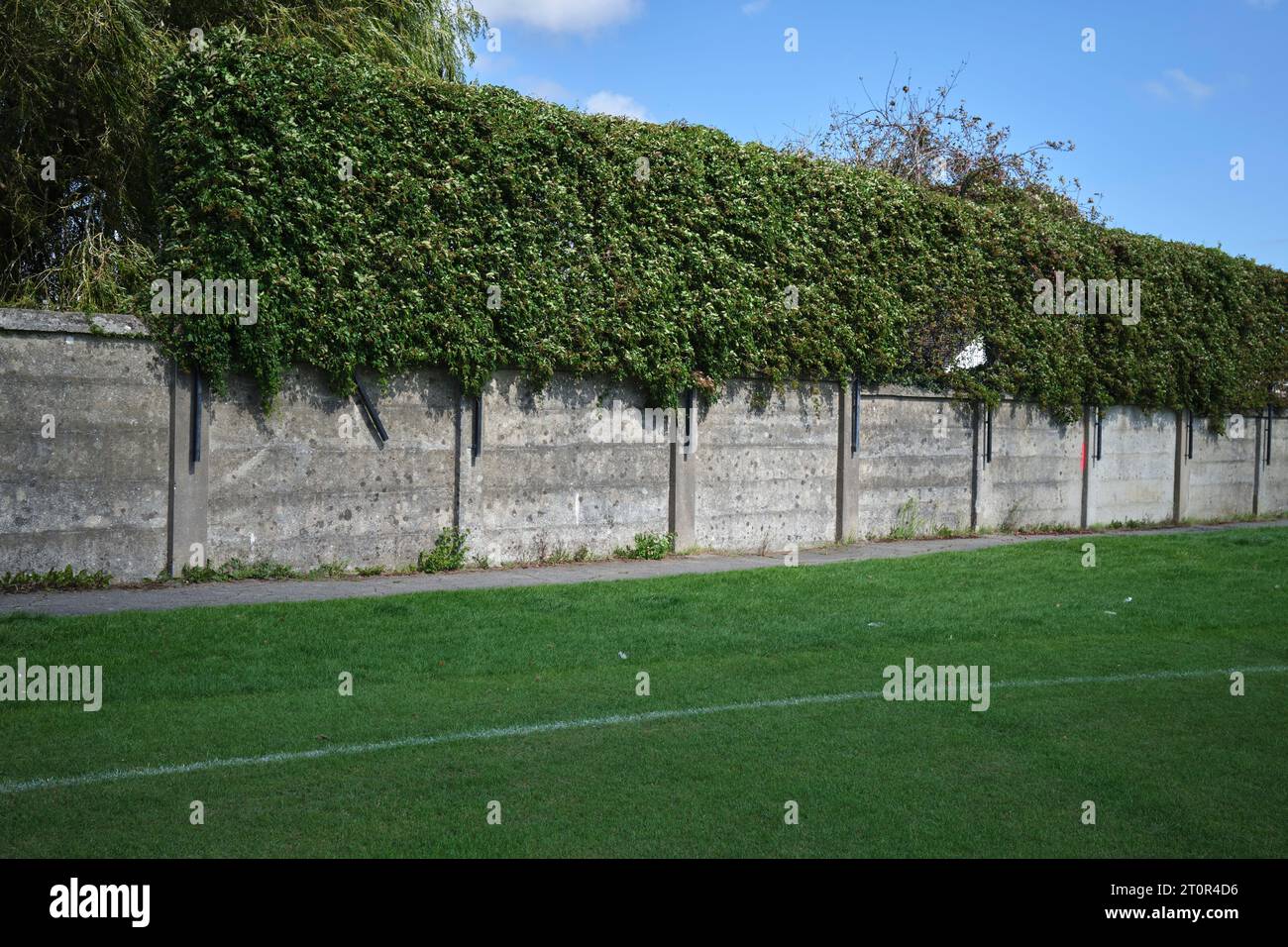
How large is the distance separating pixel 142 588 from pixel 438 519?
3.71 metres

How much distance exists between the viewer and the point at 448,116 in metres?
14.2

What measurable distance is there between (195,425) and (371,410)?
6.84ft

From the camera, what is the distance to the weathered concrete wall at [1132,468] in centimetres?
2311

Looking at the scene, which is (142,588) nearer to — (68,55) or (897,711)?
(68,55)

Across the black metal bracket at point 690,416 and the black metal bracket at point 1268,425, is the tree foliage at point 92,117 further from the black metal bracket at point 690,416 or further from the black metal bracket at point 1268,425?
the black metal bracket at point 1268,425

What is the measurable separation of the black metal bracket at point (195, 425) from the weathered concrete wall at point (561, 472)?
332 centimetres

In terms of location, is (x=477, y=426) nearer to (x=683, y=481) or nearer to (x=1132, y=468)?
(x=683, y=481)

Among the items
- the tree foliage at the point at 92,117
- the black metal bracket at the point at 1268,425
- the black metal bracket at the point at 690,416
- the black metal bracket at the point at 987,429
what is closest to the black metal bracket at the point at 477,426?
the black metal bracket at the point at 690,416

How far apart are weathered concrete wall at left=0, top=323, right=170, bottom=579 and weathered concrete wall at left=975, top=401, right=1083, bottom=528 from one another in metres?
14.2

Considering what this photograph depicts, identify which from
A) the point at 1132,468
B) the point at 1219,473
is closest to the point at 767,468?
the point at 1132,468

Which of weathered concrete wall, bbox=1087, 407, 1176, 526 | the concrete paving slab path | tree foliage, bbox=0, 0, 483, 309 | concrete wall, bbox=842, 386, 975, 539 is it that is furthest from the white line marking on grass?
weathered concrete wall, bbox=1087, 407, 1176, 526

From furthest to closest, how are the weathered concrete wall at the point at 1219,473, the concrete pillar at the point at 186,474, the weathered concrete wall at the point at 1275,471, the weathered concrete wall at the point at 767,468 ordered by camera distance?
the weathered concrete wall at the point at 1275,471
the weathered concrete wall at the point at 1219,473
the weathered concrete wall at the point at 767,468
the concrete pillar at the point at 186,474

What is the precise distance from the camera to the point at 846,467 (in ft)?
61.0

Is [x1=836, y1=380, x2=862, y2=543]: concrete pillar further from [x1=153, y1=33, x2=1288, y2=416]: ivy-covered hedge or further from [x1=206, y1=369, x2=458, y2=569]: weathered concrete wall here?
[x1=206, y1=369, x2=458, y2=569]: weathered concrete wall
